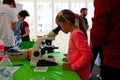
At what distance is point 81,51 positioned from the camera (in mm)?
1728

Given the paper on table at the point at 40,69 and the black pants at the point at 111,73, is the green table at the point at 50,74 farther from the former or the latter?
the black pants at the point at 111,73

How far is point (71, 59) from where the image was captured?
74.7 inches

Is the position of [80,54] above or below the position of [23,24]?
below

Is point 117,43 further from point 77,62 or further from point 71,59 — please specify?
point 71,59

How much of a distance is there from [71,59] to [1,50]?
60 centimetres

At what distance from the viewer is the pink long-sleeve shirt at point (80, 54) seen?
5.63 feet

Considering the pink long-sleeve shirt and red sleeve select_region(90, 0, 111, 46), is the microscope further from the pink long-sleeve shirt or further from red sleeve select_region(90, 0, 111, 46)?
red sleeve select_region(90, 0, 111, 46)

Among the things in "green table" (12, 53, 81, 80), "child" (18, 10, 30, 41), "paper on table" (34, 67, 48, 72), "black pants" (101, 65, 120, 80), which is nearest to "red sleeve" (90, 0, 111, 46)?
"black pants" (101, 65, 120, 80)

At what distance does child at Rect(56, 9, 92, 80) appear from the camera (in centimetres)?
172

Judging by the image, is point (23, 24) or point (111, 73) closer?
point (111, 73)

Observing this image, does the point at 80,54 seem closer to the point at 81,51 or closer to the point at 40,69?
the point at 81,51

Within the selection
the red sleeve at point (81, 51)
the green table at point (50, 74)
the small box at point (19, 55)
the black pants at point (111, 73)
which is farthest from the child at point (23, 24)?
the black pants at point (111, 73)

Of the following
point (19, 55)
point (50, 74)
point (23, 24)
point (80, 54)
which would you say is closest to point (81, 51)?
point (80, 54)

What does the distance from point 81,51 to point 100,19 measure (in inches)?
18.7
